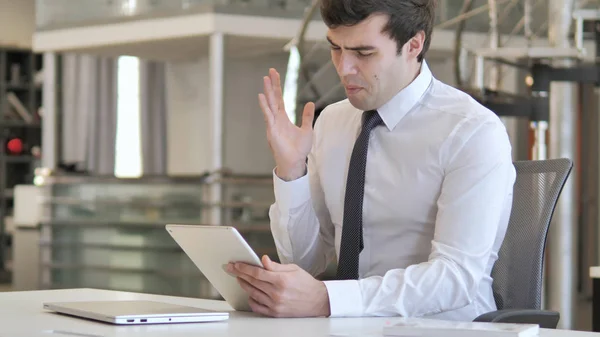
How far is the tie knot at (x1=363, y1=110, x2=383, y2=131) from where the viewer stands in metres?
2.20

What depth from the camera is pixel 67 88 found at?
40.0ft

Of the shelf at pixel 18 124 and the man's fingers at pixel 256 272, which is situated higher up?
the shelf at pixel 18 124

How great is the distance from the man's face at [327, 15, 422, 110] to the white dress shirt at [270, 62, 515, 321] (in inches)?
2.1

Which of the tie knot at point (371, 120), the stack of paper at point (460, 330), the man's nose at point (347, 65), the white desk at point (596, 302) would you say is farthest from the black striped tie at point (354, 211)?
the white desk at point (596, 302)

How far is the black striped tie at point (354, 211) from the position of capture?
214 centimetres

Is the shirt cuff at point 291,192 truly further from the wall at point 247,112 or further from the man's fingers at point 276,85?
the wall at point 247,112

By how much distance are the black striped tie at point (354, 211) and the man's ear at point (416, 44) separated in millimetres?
175

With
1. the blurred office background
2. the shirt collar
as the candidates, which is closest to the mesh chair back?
the shirt collar

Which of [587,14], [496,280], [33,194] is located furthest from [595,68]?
[33,194]

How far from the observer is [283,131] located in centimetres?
206

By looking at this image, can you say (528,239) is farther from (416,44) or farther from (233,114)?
(233,114)

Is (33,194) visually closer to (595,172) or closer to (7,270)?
(7,270)

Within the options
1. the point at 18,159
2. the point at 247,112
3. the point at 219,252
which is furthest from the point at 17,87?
the point at 219,252

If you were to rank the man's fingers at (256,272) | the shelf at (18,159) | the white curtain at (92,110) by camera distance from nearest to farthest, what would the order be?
the man's fingers at (256,272)
the shelf at (18,159)
the white curtain at (92,110)
